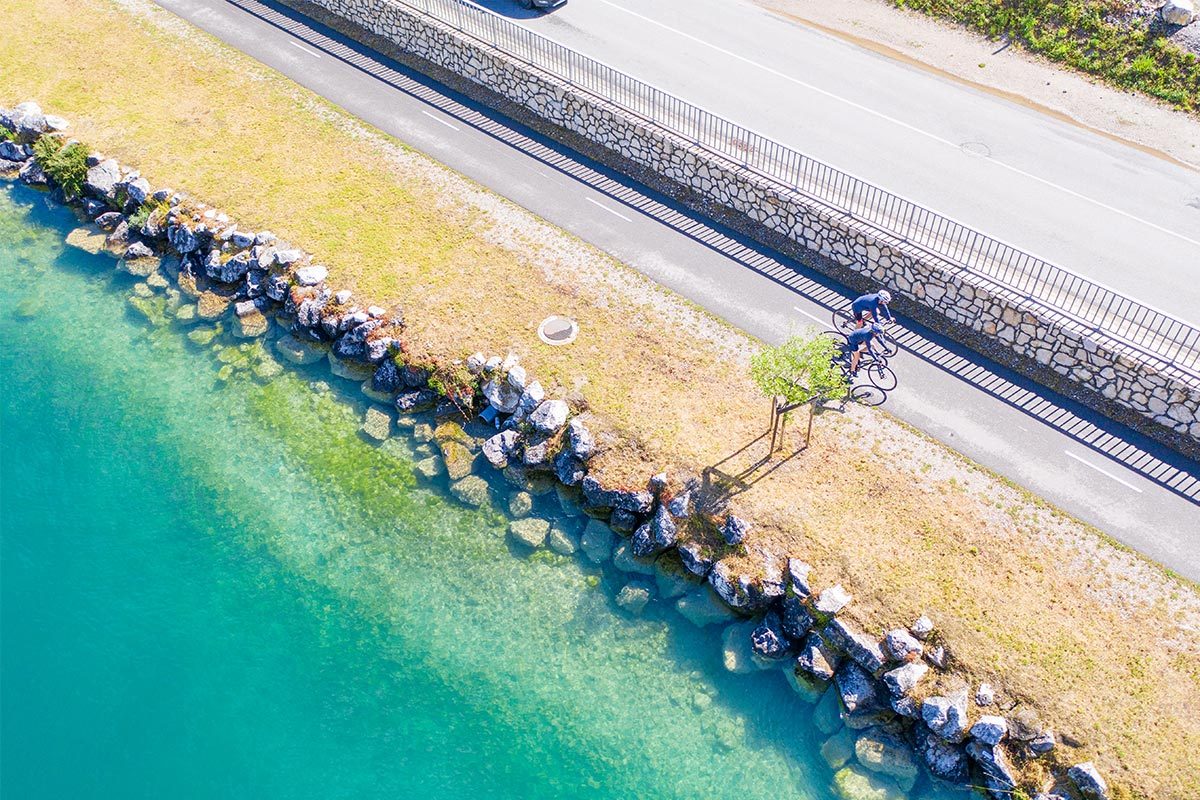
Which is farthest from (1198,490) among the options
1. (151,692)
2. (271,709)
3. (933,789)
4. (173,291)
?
(173,291)

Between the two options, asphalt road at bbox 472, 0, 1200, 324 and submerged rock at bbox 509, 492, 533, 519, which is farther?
asphalt road at bbox 472, 0, 1200, 324

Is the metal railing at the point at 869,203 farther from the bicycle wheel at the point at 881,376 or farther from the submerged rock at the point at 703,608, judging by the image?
the submerged rock at the point at 703,608

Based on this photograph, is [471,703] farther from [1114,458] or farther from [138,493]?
[1114,458]

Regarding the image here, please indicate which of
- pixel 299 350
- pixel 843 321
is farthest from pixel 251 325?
pixel 843 321

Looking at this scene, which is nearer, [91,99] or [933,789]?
[933,789]

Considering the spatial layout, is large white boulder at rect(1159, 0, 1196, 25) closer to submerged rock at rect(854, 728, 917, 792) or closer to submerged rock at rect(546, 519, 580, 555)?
submerged rock at rect(854, 728, 917, 792)

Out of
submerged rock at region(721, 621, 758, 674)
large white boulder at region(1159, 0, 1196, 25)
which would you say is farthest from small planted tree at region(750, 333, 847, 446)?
large white boulder at region(1159, 0, 1196, 25)

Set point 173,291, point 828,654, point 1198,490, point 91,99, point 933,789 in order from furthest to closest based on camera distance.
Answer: point 91,99
point 173,291
point 1198,490
point 828,654
point 933,789
